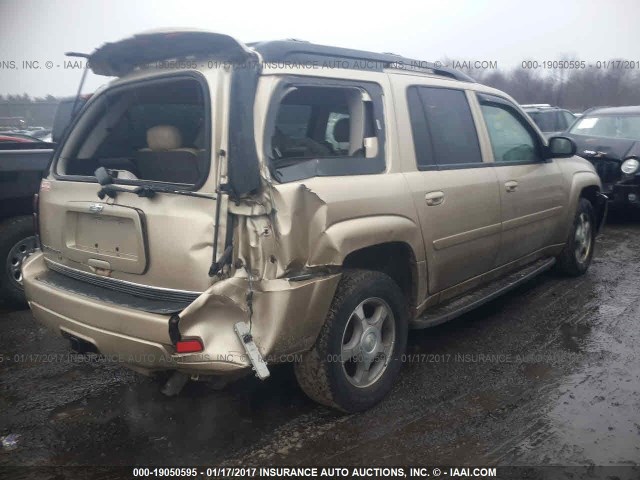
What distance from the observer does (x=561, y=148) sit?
473cm

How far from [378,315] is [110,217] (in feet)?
5.10

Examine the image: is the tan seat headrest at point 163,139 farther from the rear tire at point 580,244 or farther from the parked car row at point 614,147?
the parked car row at point 614,147

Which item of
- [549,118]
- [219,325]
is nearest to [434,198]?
[219,325]

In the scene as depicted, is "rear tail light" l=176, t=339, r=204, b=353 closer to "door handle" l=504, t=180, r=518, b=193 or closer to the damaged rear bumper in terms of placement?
the damaged rear bumper

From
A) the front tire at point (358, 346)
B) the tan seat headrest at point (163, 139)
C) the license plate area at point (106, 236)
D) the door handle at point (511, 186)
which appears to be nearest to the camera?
the license plate area at point (106, 236)

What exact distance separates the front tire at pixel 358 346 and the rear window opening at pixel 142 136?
1079mm

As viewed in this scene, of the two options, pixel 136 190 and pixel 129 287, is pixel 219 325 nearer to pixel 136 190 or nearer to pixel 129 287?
pixel 129 287

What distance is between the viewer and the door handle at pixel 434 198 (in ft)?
11.0

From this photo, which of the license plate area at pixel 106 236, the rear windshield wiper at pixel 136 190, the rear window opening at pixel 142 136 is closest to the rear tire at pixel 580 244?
the rear window opening at pixel 142 136

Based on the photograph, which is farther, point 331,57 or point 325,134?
point 325,134

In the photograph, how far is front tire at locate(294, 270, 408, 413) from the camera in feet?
9.32

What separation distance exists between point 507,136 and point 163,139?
270 centimetres

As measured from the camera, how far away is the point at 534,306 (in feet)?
15.8

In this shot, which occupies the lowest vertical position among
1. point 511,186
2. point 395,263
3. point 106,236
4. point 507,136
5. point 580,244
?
point 580,244
